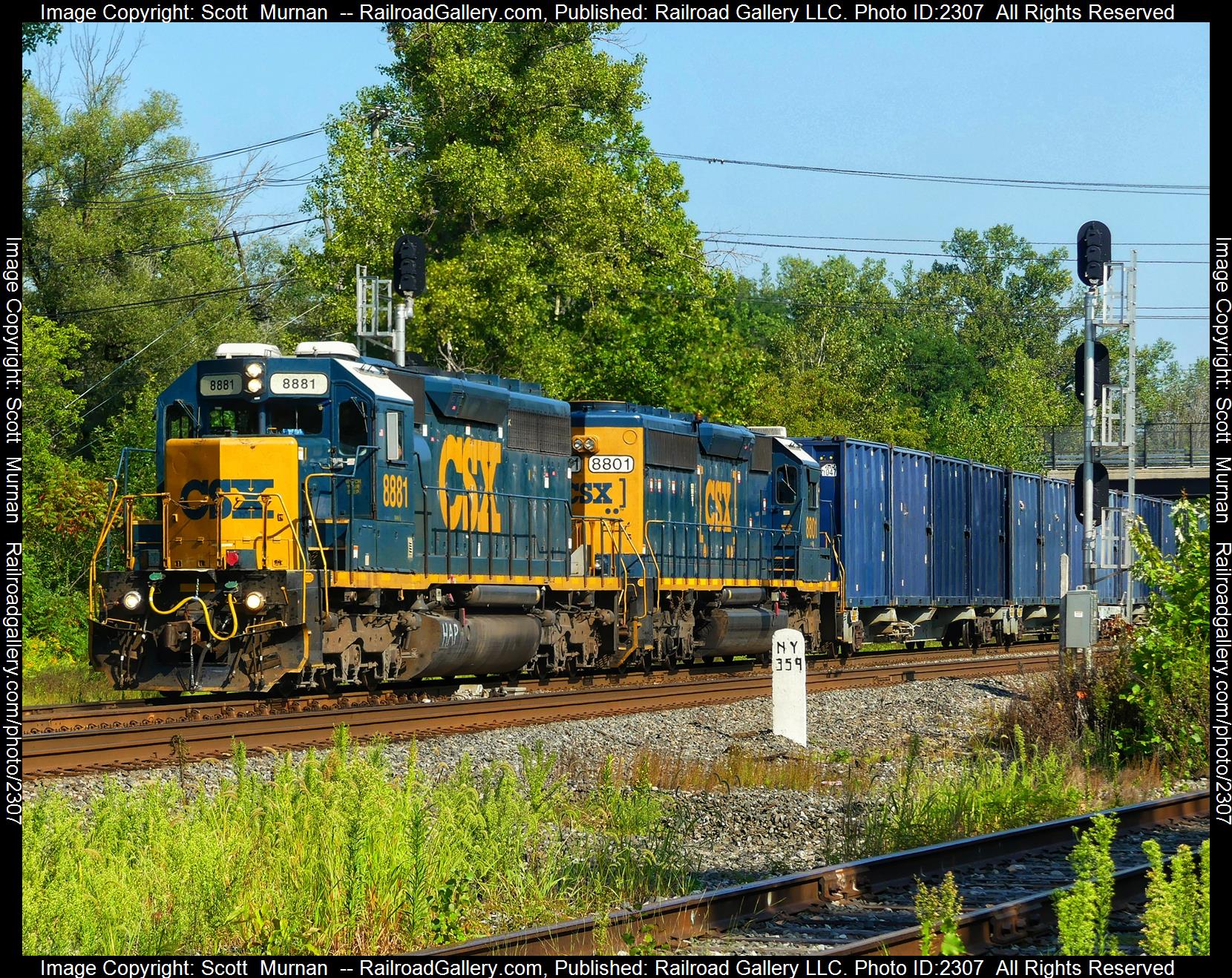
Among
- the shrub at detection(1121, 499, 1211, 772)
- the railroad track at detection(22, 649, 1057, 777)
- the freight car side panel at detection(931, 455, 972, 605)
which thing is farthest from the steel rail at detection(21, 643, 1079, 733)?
the shrub at detection(1121, 499, 1211, 772)

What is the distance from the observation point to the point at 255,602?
14562 millimetres

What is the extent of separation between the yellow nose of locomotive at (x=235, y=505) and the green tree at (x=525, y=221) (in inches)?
709

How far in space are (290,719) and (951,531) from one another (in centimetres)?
2013

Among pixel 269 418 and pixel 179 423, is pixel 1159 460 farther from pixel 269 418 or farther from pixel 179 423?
pixel 179 423

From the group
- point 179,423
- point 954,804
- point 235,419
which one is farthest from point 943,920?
point 179,423

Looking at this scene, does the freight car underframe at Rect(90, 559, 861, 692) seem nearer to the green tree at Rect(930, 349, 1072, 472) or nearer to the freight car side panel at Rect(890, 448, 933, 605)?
the freight car side panel at Rect(890, 448, 933, 605)

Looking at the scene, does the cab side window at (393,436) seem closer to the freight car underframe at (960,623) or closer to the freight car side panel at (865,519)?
the freight car side panel at (865,519)

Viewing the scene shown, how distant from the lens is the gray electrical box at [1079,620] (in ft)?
57.0

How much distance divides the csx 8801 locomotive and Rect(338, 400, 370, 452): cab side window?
0.07ft

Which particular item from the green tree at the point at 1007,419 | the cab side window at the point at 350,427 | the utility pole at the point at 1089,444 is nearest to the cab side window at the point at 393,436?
the cab side window at the point at 350,427

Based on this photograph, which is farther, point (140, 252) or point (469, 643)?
point (140, 252)
